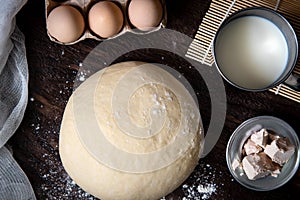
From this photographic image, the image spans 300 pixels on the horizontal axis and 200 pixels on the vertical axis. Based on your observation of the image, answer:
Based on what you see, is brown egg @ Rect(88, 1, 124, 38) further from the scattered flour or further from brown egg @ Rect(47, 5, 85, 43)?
the scattered flour

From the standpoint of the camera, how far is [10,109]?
1.34 m

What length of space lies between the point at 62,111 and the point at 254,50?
452 millimetres

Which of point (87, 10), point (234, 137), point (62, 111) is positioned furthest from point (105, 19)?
point (234, 137)

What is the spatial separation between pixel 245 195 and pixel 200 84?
0.27 meters

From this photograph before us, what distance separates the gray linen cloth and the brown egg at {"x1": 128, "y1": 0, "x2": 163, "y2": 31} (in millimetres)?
267

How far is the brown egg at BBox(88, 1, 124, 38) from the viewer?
124 centimetres

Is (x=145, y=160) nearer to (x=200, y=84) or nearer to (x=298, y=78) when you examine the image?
(x=200, y=84)

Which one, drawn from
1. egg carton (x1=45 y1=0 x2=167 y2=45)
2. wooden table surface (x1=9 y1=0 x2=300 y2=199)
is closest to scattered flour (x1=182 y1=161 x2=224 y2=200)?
wooden table surface (x1=9 y1=0 x2=300 y2=199)

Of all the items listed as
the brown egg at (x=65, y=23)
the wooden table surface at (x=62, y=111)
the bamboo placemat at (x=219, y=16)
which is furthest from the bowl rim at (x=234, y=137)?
the brown egg at (x=65, y=23)

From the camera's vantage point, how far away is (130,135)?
1.21m

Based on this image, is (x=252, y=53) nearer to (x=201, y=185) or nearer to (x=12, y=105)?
(x=201, y=185)

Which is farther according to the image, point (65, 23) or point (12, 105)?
point (12, 105)

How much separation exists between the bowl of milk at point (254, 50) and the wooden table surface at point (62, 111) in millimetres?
59

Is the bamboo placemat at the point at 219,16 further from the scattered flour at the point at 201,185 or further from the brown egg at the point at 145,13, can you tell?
the scattered flour at the point at 201,185
